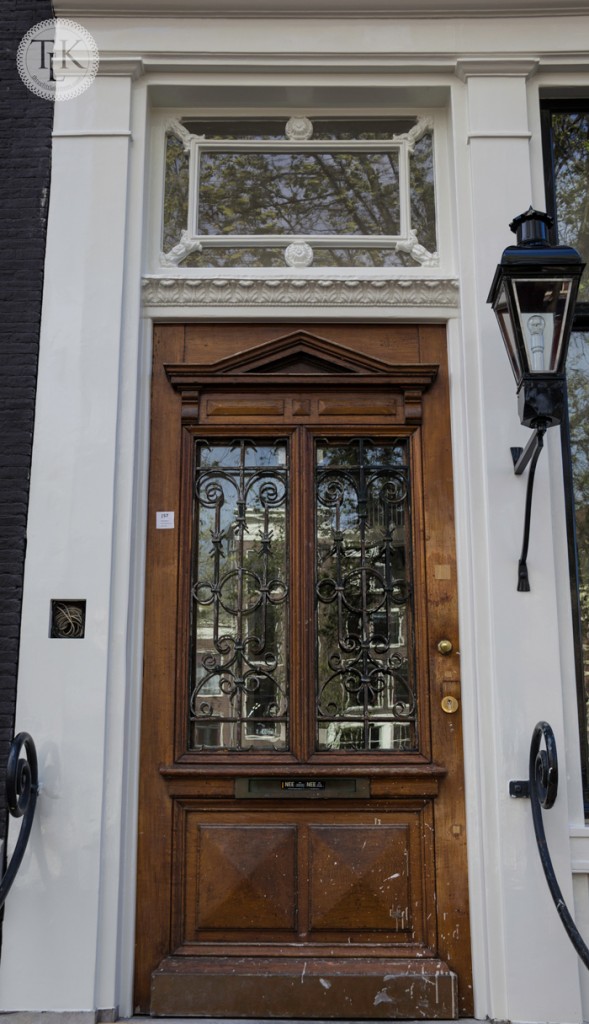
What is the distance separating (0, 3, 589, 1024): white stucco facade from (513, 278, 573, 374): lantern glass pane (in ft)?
2.05

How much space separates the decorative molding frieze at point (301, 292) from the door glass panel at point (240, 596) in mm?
696

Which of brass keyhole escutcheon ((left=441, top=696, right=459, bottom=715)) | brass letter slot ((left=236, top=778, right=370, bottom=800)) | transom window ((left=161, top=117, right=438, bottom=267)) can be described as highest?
transom window ((left=161, top=117, right=438, bottom=267))

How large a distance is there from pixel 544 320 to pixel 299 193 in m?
1.68

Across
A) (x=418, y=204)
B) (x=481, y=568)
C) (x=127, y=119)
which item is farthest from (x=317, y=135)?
(x=481, y=568)

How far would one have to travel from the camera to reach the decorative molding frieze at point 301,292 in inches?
175

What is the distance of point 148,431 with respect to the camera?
440cm

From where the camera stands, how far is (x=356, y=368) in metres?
4.45

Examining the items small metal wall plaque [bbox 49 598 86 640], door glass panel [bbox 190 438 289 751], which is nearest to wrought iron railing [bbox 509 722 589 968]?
door glass panel [bbox 190 438 289 751]

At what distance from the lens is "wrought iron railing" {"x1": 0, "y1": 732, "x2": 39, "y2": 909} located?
358cm

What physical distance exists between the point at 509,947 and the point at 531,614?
1.37m

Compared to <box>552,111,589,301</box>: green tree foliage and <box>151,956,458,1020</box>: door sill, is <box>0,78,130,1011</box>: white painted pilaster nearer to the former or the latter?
<box>151,956,458,1020</box>: door sill

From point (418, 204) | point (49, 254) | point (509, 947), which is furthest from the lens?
point (418, 204)

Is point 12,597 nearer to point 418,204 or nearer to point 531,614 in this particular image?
point 531,614

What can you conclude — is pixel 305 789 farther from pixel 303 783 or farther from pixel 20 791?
pixel 20 791
